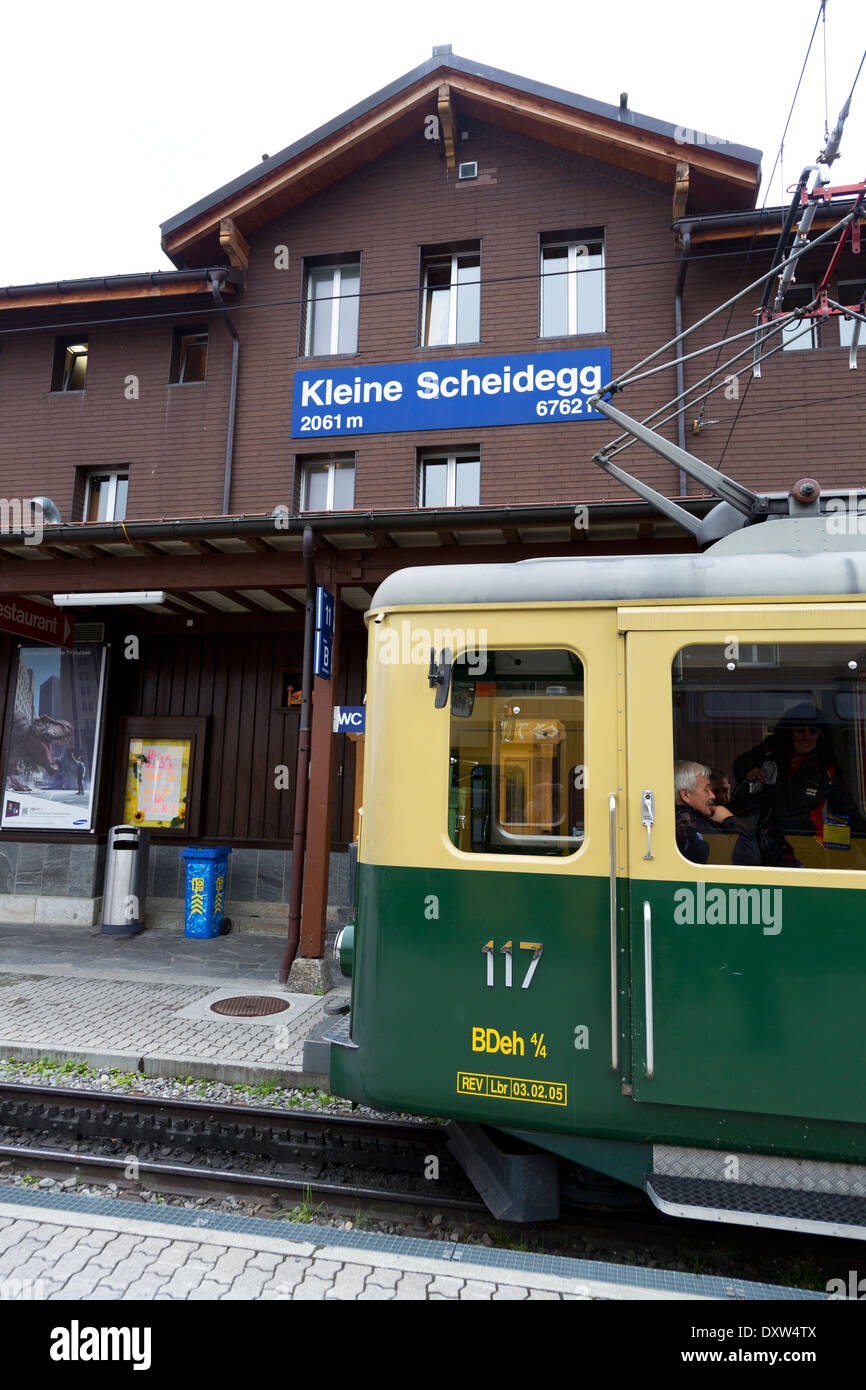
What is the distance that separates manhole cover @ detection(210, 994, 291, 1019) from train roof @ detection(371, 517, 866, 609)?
423 cm

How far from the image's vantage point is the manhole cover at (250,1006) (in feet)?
19.9

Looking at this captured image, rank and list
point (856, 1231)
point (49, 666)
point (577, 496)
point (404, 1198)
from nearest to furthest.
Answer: point (856, 1231) < point (404, 1198) < point (577, 496) < point (49, 666)

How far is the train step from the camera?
2518 mm

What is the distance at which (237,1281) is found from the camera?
2.63 meters

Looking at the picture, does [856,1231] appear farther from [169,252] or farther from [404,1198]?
[169,252]

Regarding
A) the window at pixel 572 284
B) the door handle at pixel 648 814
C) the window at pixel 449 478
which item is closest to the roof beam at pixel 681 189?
the window at pixel 572 284

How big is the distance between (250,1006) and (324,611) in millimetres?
3556

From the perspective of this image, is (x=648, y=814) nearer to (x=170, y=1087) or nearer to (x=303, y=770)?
(x=170, y=1087)

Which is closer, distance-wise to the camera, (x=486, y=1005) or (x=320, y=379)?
(x=486, y=1005)

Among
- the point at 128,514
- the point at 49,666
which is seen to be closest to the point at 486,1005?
the point at 49,666

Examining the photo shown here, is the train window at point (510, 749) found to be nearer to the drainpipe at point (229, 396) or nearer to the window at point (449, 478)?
the window at point (449, 478)

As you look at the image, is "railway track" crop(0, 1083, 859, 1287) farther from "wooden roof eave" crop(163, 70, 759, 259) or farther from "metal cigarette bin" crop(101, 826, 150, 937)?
"wooden roof eave" crop(163, 70, 759, 259)

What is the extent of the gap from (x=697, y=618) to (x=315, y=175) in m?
11.1

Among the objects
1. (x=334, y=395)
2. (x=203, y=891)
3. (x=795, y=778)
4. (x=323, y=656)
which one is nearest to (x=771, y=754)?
(x=795, y=778)
